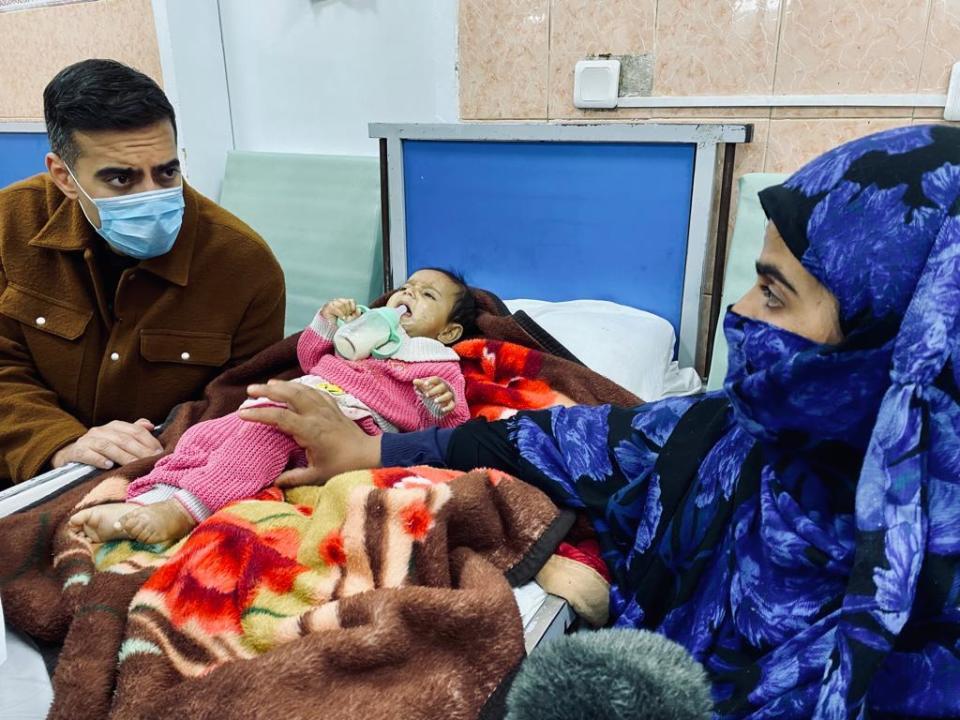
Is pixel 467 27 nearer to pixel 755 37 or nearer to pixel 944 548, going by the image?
pixel 755 37

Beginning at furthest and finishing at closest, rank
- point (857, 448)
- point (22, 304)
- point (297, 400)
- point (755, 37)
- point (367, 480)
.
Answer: point (755, 37) → point (22, 304) → point (297, 400) → point (367, 480) → point (857, 448)

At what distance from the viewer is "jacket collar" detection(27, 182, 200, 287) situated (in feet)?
5.81

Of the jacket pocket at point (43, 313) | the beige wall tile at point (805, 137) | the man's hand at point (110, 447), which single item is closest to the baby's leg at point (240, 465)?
the man's hand at point (110, 447)

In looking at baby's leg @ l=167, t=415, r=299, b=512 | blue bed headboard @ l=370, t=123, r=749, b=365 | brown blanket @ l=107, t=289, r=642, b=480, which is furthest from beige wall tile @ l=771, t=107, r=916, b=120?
baby's leg @ l=167, t=415, r=299, b=512

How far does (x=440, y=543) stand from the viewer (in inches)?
42.0

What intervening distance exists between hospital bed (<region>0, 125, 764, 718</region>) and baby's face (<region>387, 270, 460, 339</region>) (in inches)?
12.7

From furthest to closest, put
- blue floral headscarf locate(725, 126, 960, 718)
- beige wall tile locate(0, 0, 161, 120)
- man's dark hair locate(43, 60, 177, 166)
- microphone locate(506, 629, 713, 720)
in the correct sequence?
beige wall tile locate(0, 0, 161, 120)
man's dark hair locate(43, 60, 177, 166)
blue floral headscarf locate(725, 126, 960, 718)
microphone locate(506, 629, 713, 720)

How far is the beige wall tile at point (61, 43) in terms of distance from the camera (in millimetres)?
3254

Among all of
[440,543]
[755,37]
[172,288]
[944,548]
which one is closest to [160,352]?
[172,288]

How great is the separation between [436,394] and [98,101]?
101cm

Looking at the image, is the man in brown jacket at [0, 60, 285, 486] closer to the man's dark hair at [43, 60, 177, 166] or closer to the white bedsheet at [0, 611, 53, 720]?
the man's dark hair at [43, 60, 177, 166]

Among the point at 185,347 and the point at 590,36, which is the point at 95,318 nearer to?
the point at 185,347

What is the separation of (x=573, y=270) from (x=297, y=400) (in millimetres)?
1280

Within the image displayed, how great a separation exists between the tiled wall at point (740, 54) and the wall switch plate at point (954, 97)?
1.3 inches
